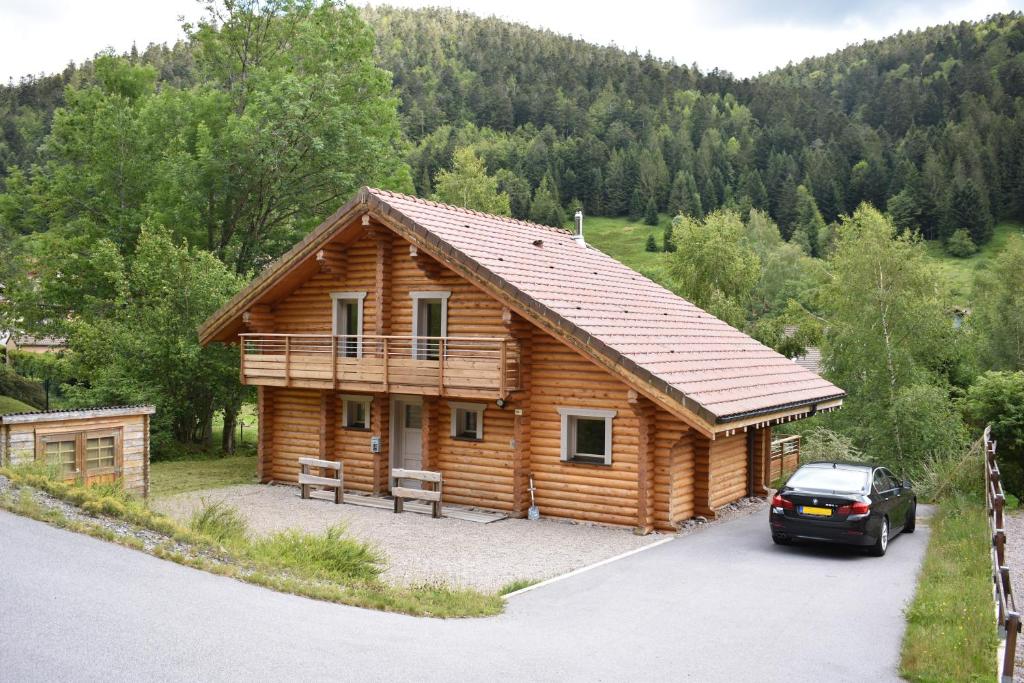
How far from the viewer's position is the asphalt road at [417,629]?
7.70 metres

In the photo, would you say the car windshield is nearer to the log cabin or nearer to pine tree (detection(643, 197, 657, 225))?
the log cabin

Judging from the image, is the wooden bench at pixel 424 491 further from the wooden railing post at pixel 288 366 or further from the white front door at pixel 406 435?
the wooden railing post at pixel 288 366

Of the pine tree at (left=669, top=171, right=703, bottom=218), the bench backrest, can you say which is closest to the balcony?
the bench backrest

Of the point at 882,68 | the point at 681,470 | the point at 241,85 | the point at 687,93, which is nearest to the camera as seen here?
the point at 681,470

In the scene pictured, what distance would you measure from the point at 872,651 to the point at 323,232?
15315 millimetres

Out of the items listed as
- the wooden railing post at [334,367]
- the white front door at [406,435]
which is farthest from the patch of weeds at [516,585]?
the wooden railing post at [334,367]

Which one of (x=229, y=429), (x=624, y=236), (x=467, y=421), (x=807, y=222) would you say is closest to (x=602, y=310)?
(x=467, y=421)

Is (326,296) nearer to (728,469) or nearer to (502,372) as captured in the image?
(502,372)

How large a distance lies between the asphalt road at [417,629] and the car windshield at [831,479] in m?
1.87

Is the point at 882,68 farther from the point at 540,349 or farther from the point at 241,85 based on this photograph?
the point at 540,349

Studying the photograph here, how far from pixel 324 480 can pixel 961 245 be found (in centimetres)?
8620

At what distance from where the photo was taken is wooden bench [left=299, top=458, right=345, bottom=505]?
20.0 metres

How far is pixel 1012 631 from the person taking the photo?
741cm

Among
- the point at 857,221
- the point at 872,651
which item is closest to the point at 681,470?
the point at 872,651
